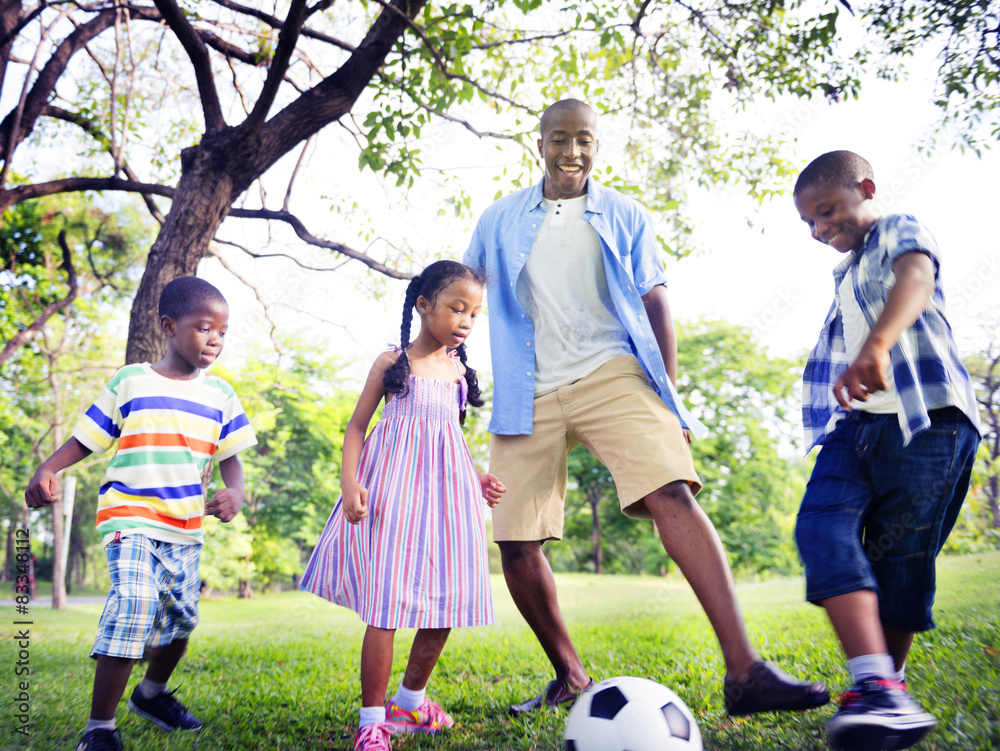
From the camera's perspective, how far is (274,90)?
5.26 meters

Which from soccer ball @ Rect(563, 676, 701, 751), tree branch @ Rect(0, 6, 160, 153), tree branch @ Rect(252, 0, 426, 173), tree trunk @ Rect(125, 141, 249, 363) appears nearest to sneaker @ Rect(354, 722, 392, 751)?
soccer ball @ Rect(563, 676, 701, 751)

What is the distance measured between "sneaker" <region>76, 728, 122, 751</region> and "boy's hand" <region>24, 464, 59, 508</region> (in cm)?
86

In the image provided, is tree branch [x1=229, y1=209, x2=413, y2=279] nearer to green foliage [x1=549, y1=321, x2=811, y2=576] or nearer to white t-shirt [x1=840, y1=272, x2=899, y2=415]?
white t-shirt [x1=840, y1=272, x2=899, y2=415]

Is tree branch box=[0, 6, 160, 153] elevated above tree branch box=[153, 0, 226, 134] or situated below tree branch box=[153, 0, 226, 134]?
above

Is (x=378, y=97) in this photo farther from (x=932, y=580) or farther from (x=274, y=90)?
(x=932, y=580)

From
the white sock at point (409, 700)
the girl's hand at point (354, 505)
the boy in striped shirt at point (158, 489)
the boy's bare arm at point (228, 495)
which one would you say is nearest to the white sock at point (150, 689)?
the boy in striped shirt at point (158, 489)

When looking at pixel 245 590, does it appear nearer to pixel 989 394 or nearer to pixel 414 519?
pixel 989 394

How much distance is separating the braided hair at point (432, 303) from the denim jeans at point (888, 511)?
1.50 m

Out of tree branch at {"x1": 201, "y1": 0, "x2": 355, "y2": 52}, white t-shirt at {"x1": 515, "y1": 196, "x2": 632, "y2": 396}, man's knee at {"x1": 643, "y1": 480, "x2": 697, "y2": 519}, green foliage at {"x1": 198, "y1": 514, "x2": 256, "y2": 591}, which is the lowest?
green foliage at {"x1": 198, "y1": 514, "x2": 256, "y2": 591}

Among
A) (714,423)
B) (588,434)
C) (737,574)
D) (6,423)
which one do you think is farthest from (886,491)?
(737,574)

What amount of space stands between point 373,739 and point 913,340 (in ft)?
7.50

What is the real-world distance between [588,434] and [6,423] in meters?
17.8

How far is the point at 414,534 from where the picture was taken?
2.71 meters

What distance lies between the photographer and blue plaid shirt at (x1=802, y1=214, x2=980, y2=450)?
2.16 metres
